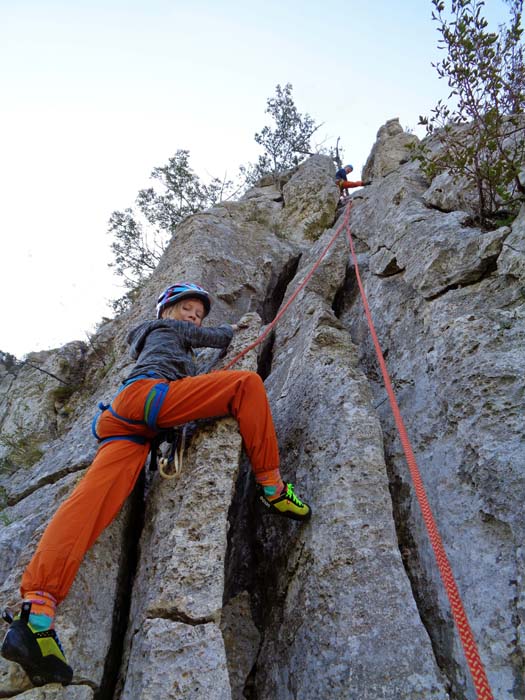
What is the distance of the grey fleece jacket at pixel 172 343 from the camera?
13.6 feet

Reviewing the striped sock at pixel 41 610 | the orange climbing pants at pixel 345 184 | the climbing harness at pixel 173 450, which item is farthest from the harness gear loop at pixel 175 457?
the orange climbing pants at pixel 345 184

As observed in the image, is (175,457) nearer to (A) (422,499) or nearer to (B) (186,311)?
(B) (186,311)

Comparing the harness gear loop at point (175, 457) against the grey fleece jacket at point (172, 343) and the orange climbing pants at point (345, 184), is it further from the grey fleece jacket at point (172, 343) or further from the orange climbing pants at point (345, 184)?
the orange climbing pants at point (345, 184)

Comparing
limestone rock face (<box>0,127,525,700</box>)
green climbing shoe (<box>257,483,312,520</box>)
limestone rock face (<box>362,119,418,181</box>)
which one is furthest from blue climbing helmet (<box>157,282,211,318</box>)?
limestone rock face (<box>362,119,418,181</box>)

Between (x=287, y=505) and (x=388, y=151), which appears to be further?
(x=388, y=151)

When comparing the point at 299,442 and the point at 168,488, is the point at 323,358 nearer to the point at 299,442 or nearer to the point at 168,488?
the point at 299,442

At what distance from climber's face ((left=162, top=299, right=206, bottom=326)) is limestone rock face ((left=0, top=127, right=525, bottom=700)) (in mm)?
556

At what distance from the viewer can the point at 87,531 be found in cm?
296

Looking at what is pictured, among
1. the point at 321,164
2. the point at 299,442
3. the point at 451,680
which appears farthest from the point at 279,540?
the point at 321,164

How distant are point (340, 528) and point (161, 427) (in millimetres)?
1629

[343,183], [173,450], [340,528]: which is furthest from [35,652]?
[343,183]

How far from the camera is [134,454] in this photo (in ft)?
11.6

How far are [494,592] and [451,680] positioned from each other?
0.59m

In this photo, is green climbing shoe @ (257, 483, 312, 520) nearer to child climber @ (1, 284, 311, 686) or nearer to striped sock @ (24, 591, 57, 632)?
child climber @ (1, 284, 311, 686)
